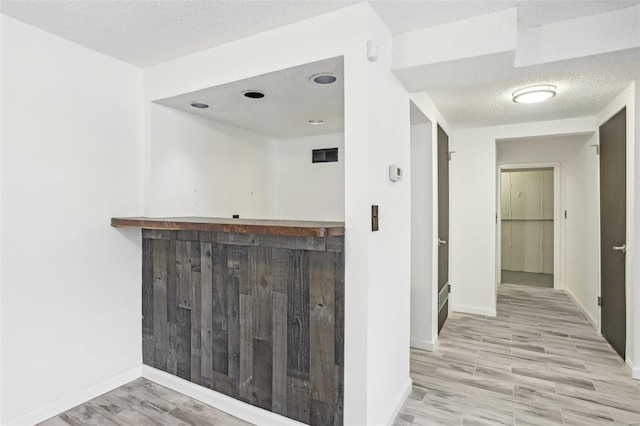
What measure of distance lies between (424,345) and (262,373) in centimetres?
178

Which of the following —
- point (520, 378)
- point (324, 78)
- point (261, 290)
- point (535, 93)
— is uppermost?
point (535, 93)

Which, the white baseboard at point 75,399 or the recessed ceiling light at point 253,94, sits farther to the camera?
the recessed ceiling light at point 253,94

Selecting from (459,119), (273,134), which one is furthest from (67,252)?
(459,119)

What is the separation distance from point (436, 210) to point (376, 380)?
78.4 inches

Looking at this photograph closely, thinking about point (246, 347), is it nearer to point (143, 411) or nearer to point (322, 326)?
point (322, 326)

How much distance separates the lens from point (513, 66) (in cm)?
213

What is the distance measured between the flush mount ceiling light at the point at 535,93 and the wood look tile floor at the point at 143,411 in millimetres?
3255

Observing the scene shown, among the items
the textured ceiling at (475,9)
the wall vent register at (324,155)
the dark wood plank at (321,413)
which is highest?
the textured ceiling at (475,9)

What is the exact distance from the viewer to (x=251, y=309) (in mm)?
2271

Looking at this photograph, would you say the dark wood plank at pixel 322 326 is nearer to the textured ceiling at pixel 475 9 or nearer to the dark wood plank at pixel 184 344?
the dark wood plank at pixel 184 344

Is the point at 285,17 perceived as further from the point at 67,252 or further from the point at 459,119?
the point at 459,119

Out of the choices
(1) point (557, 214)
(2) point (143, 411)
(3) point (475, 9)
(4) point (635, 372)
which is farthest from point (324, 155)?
(1) point (557, 214)

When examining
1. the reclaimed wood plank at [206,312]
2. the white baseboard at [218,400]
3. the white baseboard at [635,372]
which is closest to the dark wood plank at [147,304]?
the white baseboard at [218,400]

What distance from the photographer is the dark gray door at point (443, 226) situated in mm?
3799
